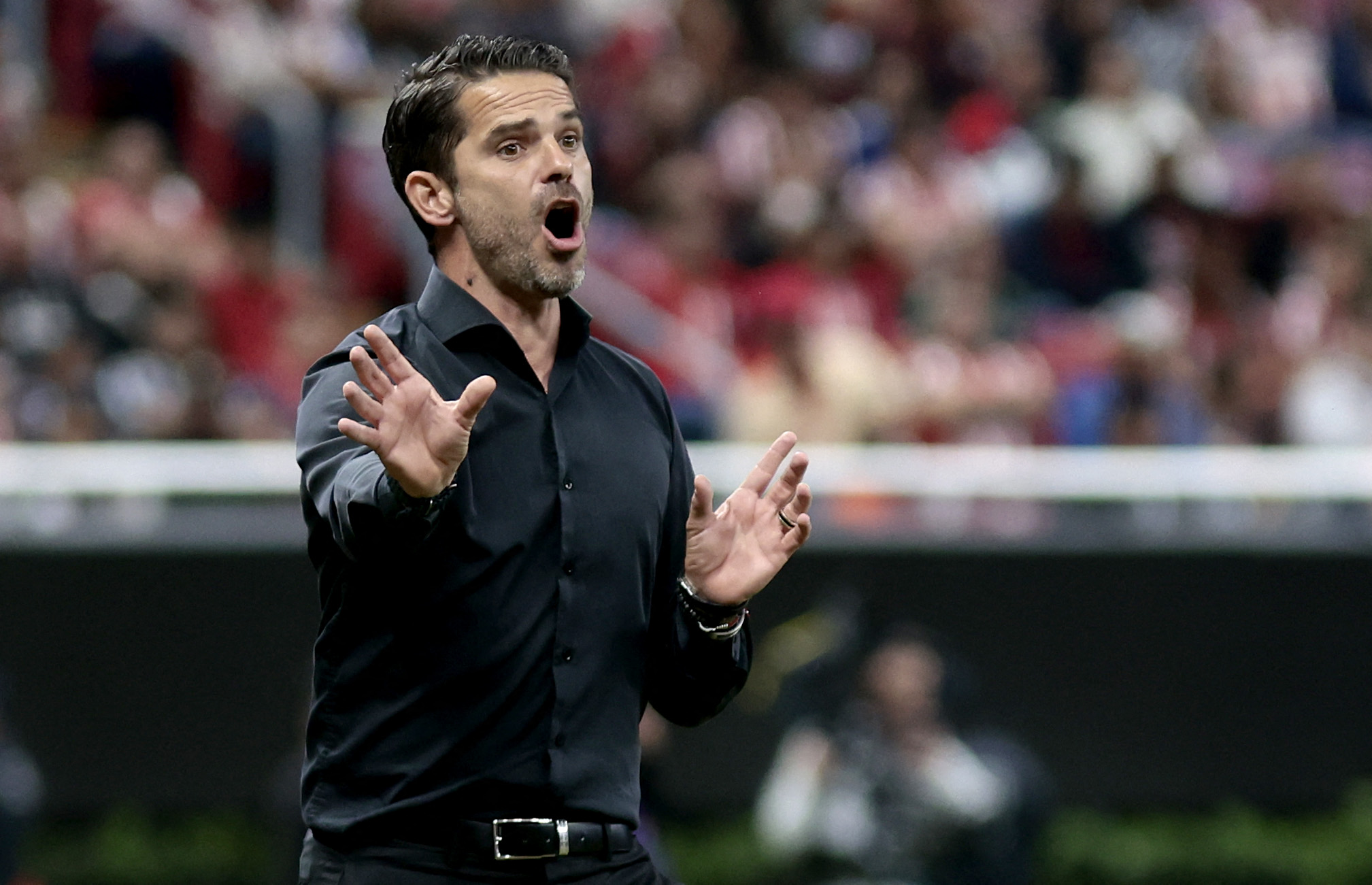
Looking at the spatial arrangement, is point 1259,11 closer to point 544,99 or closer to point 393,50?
point 393,50

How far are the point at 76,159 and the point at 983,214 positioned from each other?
184 inches

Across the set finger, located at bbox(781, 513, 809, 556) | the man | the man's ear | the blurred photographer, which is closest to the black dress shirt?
the man

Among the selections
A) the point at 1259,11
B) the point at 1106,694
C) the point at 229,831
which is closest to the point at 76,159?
the point at 229,831

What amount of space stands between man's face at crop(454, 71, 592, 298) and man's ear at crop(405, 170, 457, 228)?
0.03 metres

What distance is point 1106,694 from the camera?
28.5ft

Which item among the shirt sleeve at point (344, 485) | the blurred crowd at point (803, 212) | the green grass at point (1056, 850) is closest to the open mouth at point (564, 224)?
the shirt sleeve at point (344, 485)

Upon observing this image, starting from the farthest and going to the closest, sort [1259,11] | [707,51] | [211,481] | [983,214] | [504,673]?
[1259,11] < [707,51] < [983,214] < [211,481] < [504,673]

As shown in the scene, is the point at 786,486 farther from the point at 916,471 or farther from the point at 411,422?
the point at 916,471

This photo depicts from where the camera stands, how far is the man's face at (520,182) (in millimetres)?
3301

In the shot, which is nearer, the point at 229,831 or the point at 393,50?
the point at 229,831

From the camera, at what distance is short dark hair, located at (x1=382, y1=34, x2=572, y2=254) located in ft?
11.0

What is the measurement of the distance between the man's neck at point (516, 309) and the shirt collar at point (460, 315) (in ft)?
0.06

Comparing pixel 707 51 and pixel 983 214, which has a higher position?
pixel 707 51

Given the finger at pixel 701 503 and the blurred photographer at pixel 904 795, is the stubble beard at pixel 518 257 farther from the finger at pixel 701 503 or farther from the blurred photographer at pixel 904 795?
the blurred photographer at pixel 904 795
